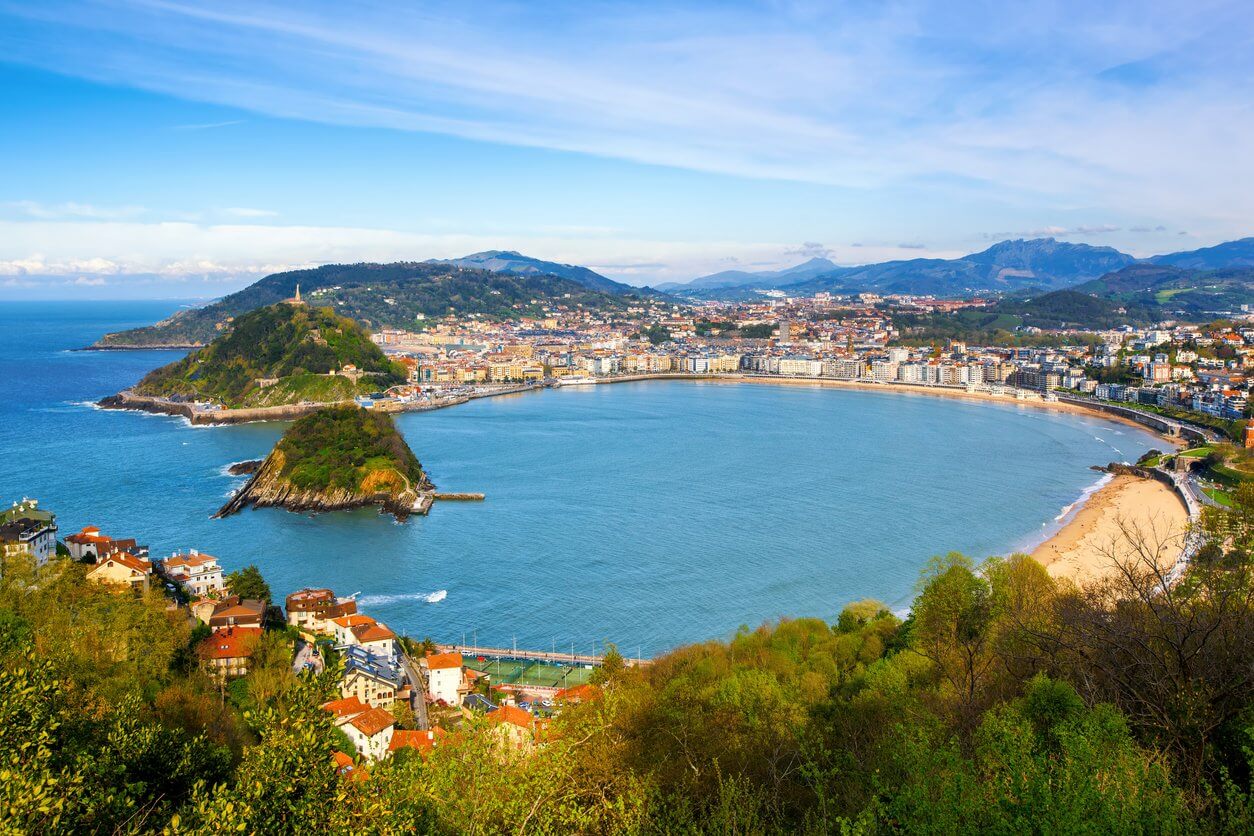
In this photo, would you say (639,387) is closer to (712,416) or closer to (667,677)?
(712,416)

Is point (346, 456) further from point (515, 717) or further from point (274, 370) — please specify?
point (274, 370)

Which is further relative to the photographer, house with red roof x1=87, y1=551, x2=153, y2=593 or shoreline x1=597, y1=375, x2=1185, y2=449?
shoreline x1=597, y1=375, x2=1185, y2=449

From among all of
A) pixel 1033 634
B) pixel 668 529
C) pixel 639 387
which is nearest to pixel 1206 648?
pixel 1033 634

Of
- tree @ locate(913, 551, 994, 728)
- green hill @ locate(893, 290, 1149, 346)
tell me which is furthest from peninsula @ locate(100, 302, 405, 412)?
green hill @ locate(893, 290, 1149, 346)

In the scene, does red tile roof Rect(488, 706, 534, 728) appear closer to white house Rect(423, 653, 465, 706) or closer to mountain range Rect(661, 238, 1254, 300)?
white house Rect(423, 653, 465, 706)

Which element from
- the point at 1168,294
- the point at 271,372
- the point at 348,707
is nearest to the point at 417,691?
the point at 348,707

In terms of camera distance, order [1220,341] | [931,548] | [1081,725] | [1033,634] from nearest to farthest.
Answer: [1081,725] → [1033,634] → [931,548] → [1220,341]
